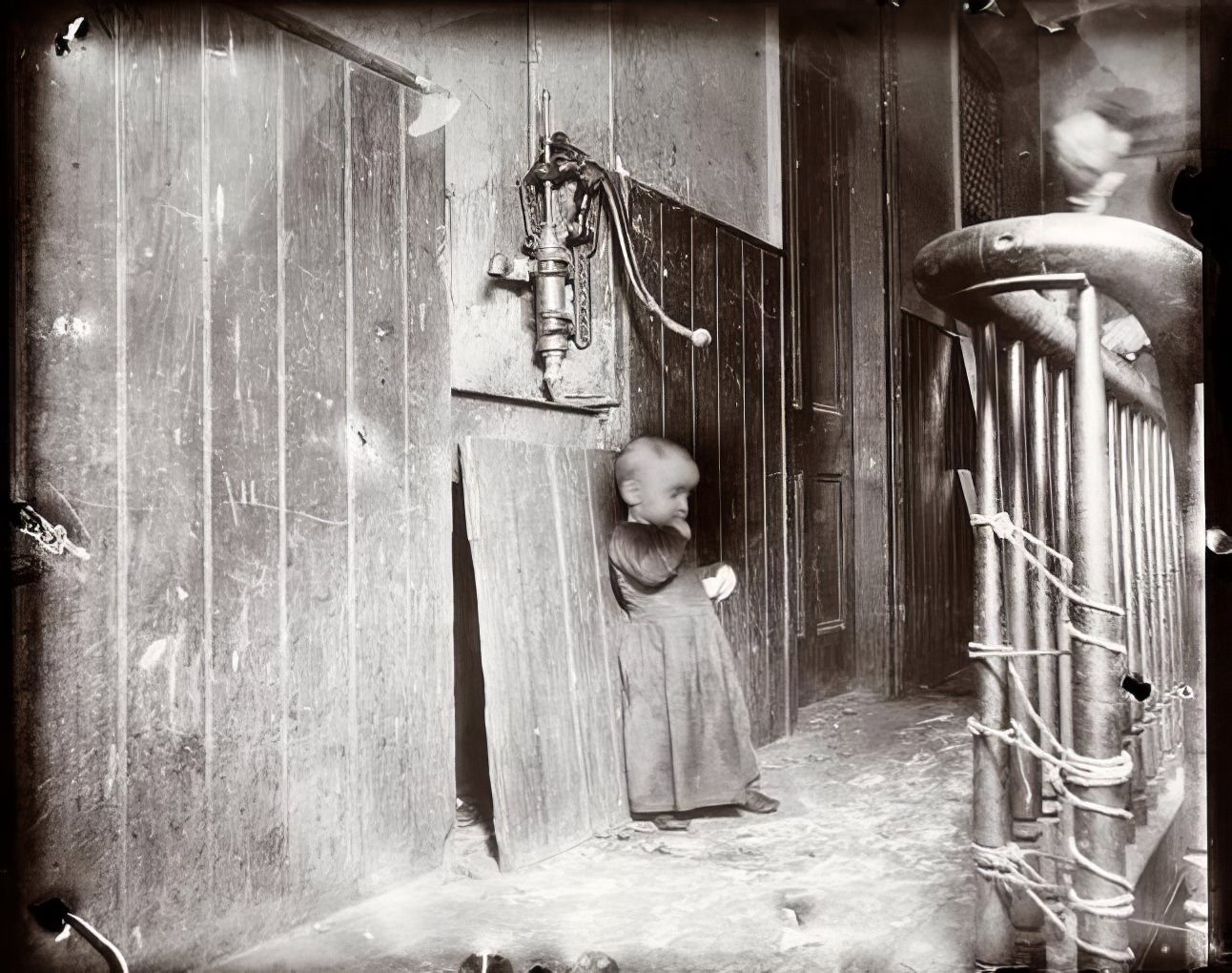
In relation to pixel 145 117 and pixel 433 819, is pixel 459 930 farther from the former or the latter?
pixel 145 117

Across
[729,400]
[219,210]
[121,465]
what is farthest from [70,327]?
[729,400]

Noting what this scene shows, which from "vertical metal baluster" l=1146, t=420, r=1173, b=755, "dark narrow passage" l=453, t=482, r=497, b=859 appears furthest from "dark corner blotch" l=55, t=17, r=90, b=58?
"vertical metal baluster" l=1146, t=420, r=1173, b=755

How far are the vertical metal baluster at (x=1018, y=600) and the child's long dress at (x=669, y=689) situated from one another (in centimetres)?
79

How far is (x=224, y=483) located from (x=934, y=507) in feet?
4.04

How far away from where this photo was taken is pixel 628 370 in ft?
7.10

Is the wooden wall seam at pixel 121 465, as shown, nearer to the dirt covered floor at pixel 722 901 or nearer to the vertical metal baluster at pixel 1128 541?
the dirt covered floor at pixel 722 901

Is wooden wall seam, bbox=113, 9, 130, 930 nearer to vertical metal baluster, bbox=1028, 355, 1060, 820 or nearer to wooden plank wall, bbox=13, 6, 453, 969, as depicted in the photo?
wooden plank wall, bbox=13, 6, 453, 969

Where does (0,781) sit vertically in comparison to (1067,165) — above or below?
below

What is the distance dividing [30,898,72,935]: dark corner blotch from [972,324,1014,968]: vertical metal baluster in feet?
4.01

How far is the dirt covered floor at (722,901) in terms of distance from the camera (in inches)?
58.0

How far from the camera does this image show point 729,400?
96.3 inches

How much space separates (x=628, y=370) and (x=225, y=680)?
1073 millimetres

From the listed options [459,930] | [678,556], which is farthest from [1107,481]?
[459,930]

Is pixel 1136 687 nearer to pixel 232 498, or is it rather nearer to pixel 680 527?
pixel 680 527
